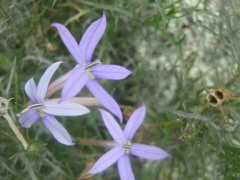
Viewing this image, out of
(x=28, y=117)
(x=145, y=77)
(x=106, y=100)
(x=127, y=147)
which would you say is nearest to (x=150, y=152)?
(x=127, y=147)

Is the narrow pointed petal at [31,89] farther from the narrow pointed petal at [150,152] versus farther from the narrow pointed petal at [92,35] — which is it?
the narrow pointed petal at [150,152]

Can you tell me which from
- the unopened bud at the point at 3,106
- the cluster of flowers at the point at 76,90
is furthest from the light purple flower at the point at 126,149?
the unopened bud at the point at 3,106

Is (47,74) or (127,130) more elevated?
(47,74)

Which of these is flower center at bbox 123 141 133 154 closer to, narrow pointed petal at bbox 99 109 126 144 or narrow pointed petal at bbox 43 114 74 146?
narrow pointed petal at bbox 99 109 126 144

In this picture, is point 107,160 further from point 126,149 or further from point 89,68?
point 89,68

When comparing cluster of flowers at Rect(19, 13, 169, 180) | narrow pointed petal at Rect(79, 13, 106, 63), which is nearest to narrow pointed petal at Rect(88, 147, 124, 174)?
cluster of flowers at Rect(19, 13, 169, 180)

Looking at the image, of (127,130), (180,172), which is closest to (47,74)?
(127,130)

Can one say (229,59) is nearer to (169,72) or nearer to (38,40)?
(169,72)
